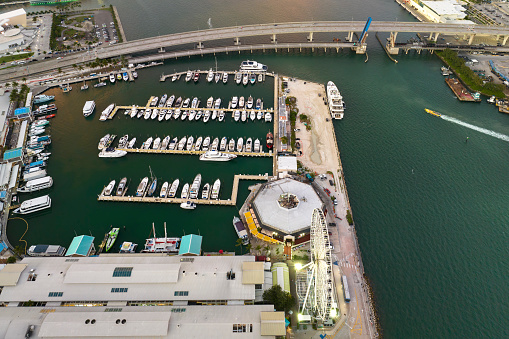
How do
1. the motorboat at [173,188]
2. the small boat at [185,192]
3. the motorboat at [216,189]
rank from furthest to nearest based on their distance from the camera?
the motorboat at [173,188], the small boat at [185,192], the motorboat at [216,189]

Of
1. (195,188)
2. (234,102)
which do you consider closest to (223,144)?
(195,188)

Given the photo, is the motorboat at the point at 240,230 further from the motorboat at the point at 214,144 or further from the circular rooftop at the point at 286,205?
the motorboat at the point at 214,144

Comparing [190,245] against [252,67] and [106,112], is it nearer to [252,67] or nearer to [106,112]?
[106,112]

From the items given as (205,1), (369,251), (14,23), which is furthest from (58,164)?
(205,1)

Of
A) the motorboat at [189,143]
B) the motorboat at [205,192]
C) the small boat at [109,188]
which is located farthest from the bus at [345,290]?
the small boat at [109,188]

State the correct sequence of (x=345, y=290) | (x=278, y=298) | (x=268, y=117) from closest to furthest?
(x=278, y=298)
(x=345, y=290)
(x=268, y=117)

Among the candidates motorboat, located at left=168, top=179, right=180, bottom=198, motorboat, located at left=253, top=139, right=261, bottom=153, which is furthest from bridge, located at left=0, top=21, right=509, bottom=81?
motorboat, located at left=168, top=179, right=180, bottom=198
